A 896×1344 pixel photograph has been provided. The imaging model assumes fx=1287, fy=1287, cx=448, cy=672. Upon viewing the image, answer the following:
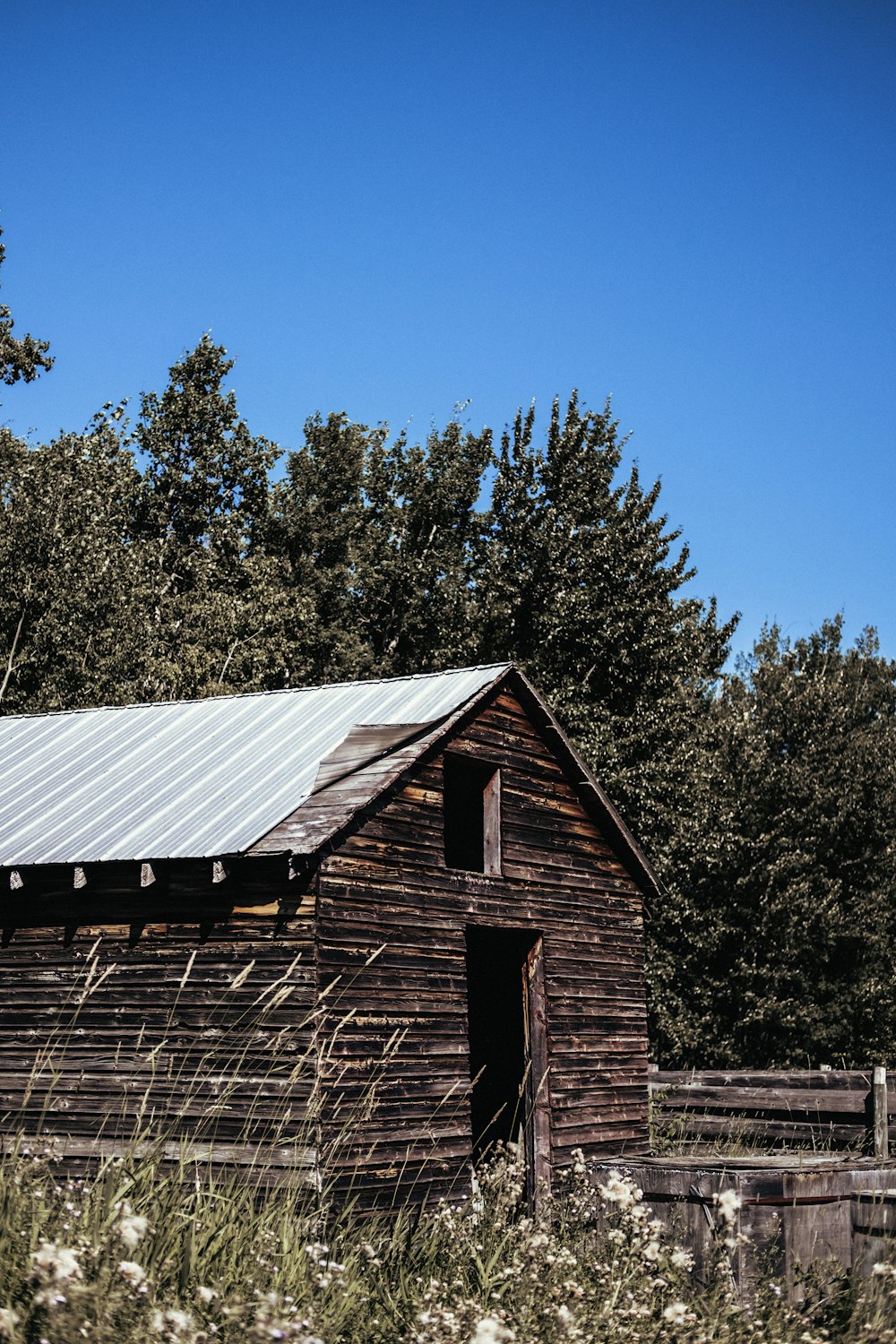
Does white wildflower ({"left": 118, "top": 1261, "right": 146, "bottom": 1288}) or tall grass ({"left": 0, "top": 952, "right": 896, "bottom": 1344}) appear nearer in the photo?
white wildflower ({"left": 118, "top": 1261, "right": 146, "bottom": 1288})

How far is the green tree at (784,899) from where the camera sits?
32719 mm

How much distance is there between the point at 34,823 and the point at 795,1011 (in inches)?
966

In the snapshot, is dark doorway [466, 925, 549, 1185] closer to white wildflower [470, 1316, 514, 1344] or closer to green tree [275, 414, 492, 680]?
white wildflower [470, 1316, 514, 1344]

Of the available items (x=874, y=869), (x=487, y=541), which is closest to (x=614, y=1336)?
(x=487, y=541)

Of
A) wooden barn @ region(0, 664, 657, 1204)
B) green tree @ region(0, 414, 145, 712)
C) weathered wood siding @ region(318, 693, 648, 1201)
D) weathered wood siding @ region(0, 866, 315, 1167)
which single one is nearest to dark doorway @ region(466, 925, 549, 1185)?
weathered wood siding @ region(318, 693, 648, 1201)

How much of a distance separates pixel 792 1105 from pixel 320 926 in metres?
6.96

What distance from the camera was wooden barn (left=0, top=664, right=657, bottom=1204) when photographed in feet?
38.8

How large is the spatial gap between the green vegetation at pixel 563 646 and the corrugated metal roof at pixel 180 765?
11.3 m

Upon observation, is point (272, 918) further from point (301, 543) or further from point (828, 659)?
point (828, 659)

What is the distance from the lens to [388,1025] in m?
12.7

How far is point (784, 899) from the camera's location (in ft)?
112

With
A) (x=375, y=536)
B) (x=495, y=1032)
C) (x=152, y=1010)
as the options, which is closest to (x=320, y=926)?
(x=152, y=1010)

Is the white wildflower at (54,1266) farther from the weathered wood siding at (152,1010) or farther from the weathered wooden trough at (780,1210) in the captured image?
the weathered wood siding at (152,1010)

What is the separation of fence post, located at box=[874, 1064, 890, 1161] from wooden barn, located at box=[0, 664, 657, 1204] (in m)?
3.23
